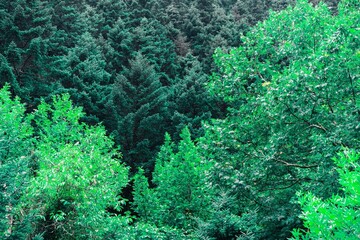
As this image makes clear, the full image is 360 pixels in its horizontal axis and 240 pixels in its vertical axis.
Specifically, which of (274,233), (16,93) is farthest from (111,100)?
(274,233)

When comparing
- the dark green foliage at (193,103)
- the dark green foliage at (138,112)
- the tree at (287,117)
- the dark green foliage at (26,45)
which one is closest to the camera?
the tree at (287,117)

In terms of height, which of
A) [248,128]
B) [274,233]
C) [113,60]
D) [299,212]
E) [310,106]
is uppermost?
[310,106]

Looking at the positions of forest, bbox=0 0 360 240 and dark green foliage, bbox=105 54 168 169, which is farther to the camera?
dark green foliage, bbox=105 54 168 169

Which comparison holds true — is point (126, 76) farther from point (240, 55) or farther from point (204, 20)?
point (240, 55)

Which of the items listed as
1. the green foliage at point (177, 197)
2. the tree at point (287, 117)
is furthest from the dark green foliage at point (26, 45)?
the tree at point (287, 117)

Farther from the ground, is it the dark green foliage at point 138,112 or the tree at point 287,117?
the tree at point 287,117

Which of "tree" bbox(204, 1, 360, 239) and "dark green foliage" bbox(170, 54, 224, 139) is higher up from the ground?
"tree" bbox(204, 1, 360, 239)

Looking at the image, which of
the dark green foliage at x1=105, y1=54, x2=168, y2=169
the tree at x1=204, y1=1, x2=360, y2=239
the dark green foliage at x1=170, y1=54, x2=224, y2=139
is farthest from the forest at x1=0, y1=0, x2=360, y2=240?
the dark green foliage at x1=170, y1=54, x2=224, y2=139

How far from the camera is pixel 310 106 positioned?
9.85 meters

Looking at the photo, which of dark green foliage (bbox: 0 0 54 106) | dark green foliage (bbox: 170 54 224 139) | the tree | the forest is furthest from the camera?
dark green foliage (bbox: 170 54 224 139)

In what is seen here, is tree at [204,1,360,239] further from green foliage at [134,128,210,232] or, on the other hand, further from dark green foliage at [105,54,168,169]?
dark green foliage at [105,54,168,169]

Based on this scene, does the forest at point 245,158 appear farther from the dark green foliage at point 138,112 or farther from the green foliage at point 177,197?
the dark green foliage at point 138,112

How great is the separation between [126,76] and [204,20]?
1972cm

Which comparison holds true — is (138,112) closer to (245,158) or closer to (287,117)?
(245,158)
